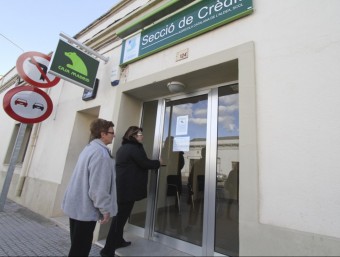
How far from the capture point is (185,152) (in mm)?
3299

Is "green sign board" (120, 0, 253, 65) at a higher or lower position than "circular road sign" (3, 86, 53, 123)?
higher

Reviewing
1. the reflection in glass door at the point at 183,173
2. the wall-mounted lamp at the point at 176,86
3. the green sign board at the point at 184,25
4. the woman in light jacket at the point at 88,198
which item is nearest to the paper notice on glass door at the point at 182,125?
the reflection in glass door at the point at 183,173

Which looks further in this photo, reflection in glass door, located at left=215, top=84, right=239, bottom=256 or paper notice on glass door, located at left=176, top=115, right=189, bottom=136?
paper notice on glass door, located at left=176, top=115, right=189, bottom=136

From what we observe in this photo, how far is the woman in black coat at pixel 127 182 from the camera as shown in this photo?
2766 mm

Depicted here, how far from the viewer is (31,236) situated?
3393mm

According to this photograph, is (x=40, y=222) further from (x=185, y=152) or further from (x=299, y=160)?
(x=299, y=160)

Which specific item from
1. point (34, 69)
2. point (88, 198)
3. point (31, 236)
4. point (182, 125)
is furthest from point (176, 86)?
point (34, 69)

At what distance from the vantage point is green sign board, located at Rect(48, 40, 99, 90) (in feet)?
12.3

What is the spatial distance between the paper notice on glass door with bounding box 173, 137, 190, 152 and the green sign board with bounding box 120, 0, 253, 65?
151 cm

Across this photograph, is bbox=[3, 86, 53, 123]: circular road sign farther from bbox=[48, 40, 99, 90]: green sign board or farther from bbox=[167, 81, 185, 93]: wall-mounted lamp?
bbox=[167, 81, 185, 93]: wall-mounted lamp

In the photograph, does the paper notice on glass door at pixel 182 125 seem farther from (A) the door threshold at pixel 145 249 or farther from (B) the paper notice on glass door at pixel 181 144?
(A) the door threshold at pixel 145 249

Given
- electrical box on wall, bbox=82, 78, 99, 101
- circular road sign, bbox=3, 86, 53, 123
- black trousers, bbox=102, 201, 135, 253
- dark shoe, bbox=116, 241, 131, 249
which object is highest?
electrical box on wall, bbox=82, 78, 99, 101

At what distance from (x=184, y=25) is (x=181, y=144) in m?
1.85

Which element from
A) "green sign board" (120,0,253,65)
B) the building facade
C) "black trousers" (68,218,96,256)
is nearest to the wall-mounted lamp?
the building facade
